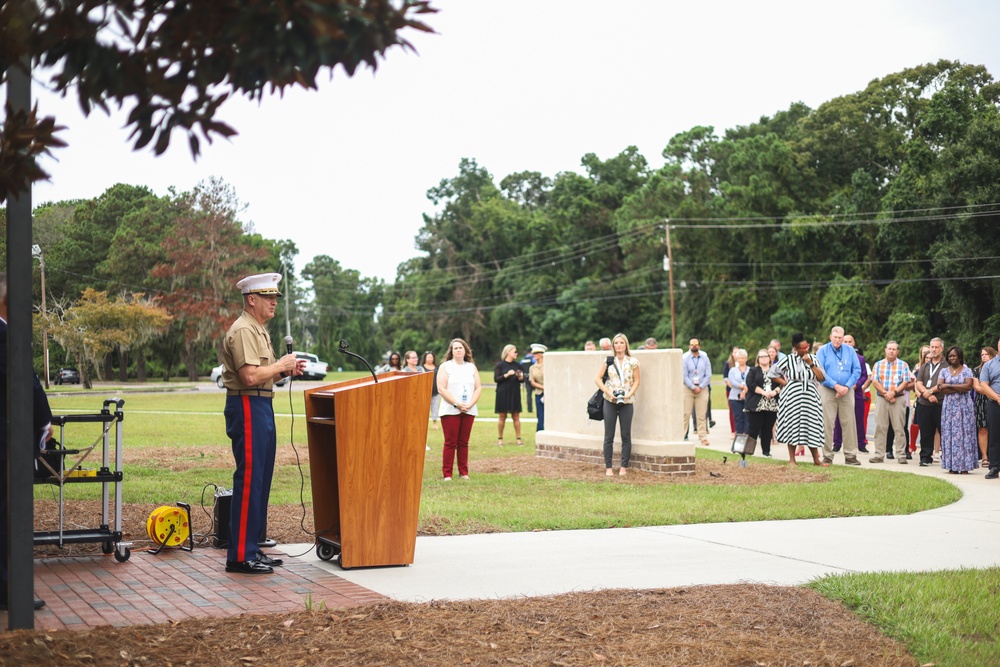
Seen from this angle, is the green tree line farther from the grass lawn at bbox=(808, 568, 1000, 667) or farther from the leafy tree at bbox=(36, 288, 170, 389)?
the grass lawn at bbox=(808, 568, 1000, 667)

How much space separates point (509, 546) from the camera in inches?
352

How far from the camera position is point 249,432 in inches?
301

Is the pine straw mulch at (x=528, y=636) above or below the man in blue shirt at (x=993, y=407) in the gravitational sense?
below

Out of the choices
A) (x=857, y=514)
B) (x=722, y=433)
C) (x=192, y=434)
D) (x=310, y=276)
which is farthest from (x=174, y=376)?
(x=310, y=276)

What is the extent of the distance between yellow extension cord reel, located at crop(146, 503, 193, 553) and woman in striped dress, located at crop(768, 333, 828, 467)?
10.6m

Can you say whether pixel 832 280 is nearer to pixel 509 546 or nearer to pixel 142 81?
pixel 509 546

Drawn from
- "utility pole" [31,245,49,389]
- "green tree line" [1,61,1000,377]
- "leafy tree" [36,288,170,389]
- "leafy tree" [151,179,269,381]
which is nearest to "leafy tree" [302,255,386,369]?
"green tree line" [1,61,1000,377]

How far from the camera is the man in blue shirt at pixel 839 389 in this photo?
17.3 meters

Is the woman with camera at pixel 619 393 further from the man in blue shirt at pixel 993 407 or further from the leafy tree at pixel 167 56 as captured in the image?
the leafy tree at pixel 167 56

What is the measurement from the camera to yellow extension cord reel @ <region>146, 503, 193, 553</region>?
8.40 meters

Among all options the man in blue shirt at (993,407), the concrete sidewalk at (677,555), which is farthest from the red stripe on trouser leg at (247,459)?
the man in blue shirt at (993,407)

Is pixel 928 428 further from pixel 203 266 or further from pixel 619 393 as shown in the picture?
pixel 203 266

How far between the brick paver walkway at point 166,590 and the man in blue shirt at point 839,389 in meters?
11.6

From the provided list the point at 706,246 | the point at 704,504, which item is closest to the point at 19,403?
the point at 704,504
